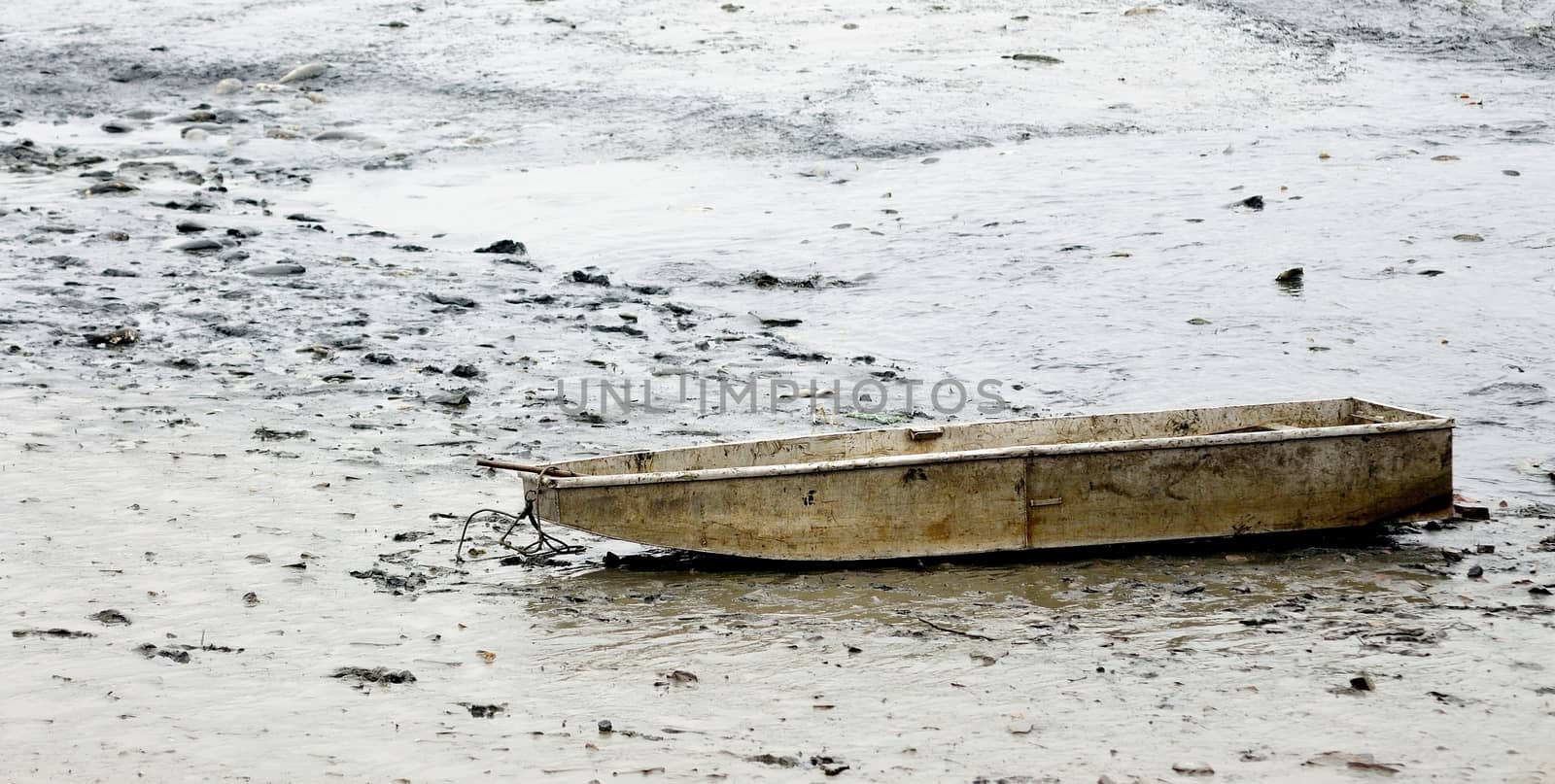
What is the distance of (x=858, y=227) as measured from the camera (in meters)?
10.6

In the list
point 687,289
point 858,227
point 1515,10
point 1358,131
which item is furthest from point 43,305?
point 1515,10

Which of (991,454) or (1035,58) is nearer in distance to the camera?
(991,454)

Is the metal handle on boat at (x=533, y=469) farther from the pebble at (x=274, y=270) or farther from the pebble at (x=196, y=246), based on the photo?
the pebble at (x=196, y=246)

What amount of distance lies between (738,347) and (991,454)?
10.9 ft

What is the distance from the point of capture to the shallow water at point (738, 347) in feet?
13.6

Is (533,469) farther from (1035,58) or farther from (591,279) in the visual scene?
(1035,58)

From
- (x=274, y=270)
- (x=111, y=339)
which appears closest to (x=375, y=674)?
(x=111, y=339)

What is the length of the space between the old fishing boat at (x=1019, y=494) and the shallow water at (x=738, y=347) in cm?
14

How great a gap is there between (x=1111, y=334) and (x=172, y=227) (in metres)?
6.54

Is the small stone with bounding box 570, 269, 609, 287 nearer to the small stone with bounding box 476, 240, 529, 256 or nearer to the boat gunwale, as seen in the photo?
the small stone with bounding box 476, 240, 529, 256

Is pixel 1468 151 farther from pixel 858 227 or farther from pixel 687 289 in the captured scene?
pixel 687 289

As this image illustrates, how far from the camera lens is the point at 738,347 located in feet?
27.8

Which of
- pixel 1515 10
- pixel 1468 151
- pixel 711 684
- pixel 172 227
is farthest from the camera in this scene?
pixel 1515 10

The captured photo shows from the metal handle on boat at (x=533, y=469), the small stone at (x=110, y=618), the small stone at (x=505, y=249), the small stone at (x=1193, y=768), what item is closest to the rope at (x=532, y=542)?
the metal handle on boat at (x=533, y=469)
